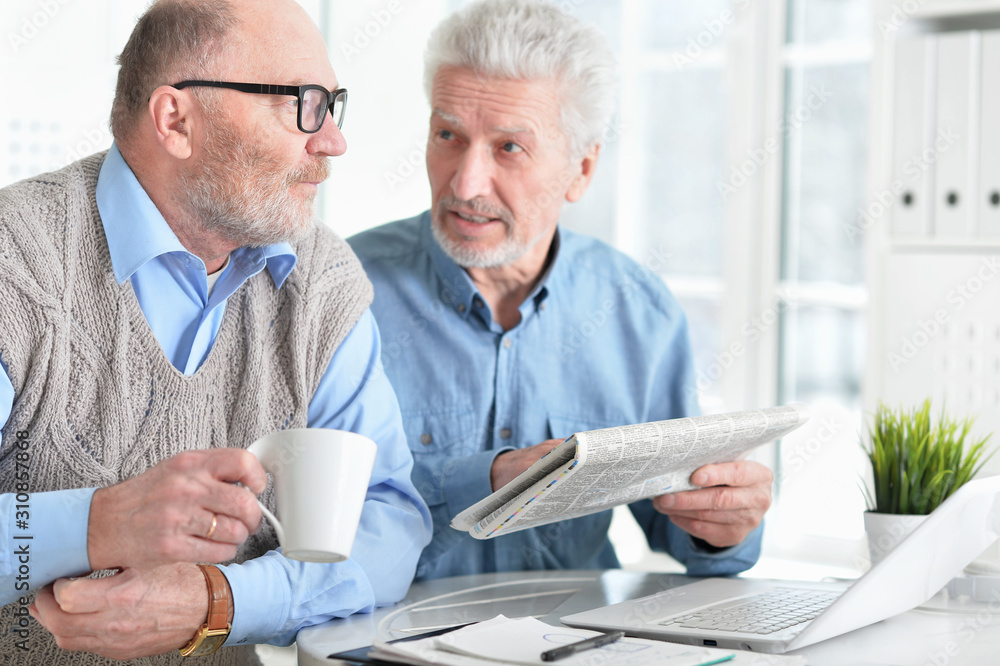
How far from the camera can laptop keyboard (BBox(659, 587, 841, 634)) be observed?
41.0 inches

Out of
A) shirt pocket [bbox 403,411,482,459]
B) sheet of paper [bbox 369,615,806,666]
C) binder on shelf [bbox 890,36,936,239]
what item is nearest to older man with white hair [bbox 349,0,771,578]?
shirt pocket [bbox 403,411,482,459]

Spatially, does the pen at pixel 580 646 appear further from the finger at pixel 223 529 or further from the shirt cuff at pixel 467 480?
the shirt cuff at pixel 467 480

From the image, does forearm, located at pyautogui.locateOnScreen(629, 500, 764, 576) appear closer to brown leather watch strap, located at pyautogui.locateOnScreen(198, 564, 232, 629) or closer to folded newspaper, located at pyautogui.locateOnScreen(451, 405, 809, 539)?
folded newspaper, located at pyautogui.locateOnScreen(451, 405, 809, 539)

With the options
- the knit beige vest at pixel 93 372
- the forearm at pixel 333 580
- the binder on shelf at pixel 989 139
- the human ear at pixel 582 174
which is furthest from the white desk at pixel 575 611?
the binder on shelf at pixel 989 139

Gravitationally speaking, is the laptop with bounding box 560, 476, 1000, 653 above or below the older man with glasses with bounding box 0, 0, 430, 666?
below

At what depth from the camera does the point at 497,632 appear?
3.13ft

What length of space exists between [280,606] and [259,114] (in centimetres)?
60

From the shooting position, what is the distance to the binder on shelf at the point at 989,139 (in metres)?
2.06

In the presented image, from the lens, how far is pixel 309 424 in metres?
1.29

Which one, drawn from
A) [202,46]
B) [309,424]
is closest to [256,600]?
[309,424]

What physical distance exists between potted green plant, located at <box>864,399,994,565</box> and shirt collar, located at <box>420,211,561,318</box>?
0.60 meters

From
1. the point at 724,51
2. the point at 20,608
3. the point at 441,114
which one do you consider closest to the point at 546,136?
the point at 441,114

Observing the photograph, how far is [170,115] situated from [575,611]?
2.61 ft

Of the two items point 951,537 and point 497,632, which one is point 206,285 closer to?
point 497,632
